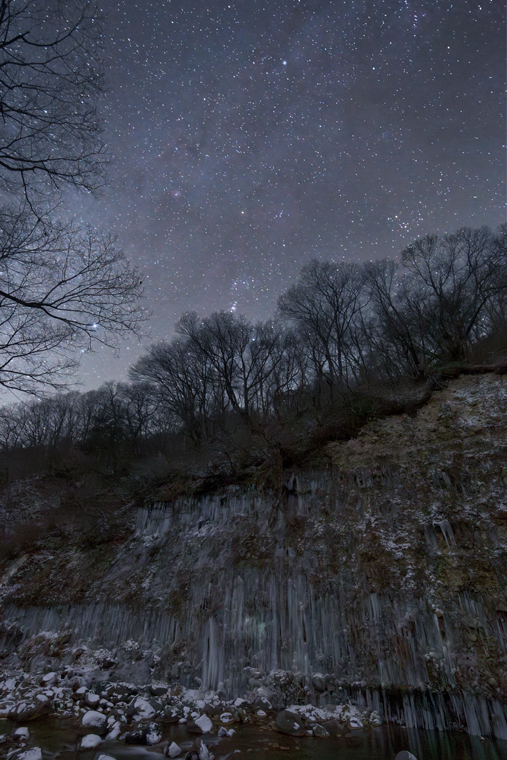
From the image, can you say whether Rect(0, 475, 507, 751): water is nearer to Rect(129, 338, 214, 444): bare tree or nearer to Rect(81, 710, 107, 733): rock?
Rect(81, 710, 107, 733): rock

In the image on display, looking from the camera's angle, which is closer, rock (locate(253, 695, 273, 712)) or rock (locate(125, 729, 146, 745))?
rock (locate(125, 729, 146, 745))

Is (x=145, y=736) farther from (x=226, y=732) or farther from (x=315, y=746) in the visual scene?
(x=315, y=746)

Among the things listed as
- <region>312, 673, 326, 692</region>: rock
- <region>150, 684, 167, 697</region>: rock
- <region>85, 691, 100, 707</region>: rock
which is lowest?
<region>150, 684, 167, 697</region>: rock

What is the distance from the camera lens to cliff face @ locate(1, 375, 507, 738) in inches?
245

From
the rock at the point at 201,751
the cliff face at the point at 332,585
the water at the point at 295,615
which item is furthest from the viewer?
the cliff face at the point at 332,585

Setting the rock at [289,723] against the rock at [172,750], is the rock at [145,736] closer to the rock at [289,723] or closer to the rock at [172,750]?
the rock at [172,750]

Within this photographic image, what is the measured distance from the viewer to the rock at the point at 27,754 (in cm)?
493

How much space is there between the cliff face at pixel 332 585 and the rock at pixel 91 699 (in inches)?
39.9

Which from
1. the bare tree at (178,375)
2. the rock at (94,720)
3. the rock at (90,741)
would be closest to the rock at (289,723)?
the rock at (90,741)

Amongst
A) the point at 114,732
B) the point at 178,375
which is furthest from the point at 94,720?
the point at 178,375

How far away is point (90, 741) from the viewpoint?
561cm

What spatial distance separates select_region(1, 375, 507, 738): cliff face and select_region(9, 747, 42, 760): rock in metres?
3.12

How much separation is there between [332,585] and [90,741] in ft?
16.9

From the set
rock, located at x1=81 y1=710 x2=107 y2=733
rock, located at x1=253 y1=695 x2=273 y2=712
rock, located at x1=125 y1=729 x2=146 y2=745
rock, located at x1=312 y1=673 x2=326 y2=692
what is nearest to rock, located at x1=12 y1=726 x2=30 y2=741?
rock, located at x1=81 y1=710 x2=107 y2=733
